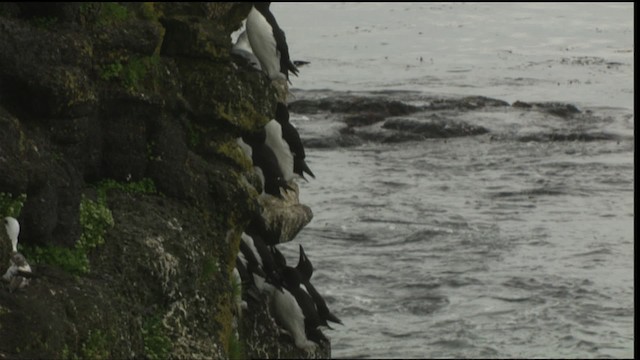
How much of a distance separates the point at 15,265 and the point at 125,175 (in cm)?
161

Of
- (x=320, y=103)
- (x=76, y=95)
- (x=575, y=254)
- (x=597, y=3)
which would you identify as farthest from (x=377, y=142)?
(x=597, y=3)

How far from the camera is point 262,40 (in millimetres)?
8375

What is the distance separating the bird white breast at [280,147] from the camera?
848 centimetres

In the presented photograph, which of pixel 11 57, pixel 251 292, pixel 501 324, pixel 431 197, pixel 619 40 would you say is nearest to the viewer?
pixel 11 57

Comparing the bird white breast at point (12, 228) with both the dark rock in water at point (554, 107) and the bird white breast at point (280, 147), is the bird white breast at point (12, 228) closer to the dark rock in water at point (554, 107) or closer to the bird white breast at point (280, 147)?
the bird white breast at point (280, 147)

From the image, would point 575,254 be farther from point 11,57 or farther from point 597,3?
point 597,3

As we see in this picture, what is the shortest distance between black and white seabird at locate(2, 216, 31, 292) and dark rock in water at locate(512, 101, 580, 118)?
2222cm

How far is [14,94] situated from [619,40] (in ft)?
118

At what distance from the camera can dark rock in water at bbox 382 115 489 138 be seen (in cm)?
2520

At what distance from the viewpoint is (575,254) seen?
16531 mm

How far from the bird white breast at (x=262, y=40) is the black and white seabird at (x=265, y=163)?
1.64 feet

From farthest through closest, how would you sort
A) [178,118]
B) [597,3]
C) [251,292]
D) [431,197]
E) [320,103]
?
[597,3] < [320,103] < [431,197] < [251,292] < [178,118]

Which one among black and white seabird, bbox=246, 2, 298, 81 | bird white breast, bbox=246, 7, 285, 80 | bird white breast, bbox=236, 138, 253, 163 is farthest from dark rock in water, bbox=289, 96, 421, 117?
bird white breast, bbox=236, 138, 253, 163

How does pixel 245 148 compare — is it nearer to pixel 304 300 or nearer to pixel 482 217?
pixel 304 300
